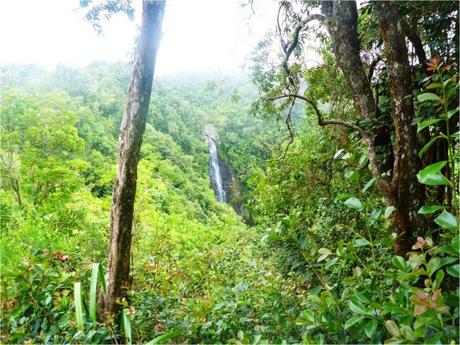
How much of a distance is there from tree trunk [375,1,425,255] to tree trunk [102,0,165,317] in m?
1.72

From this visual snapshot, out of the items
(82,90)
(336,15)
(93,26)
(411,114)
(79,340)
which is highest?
(82,90)

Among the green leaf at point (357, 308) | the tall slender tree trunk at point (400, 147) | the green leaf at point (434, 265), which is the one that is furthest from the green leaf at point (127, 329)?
the green leaf at point (434, 265)

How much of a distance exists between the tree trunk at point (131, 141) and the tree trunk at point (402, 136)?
5.63ft

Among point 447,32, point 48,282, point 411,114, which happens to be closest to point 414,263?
point 411,114

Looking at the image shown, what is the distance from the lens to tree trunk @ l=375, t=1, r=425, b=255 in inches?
63.6

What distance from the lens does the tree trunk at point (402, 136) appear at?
5.30 ft

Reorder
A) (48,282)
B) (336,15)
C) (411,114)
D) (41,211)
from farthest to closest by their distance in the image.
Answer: (41,211)
(48,282)
(336,15)
(411,114)

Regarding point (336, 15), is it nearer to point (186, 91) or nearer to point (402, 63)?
point (402, 63)

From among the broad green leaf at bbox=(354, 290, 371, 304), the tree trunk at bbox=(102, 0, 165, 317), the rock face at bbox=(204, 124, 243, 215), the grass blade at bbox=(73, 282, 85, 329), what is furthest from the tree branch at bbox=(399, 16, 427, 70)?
the rock face at bbox=(204, 124, 243, 215)

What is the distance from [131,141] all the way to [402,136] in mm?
1907

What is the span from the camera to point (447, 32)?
199cm

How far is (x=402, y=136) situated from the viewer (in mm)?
1653

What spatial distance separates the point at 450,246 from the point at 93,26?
3.29 m

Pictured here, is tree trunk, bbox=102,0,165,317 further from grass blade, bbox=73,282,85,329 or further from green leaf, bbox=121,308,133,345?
green leaf, bbox=121,308,133,345
